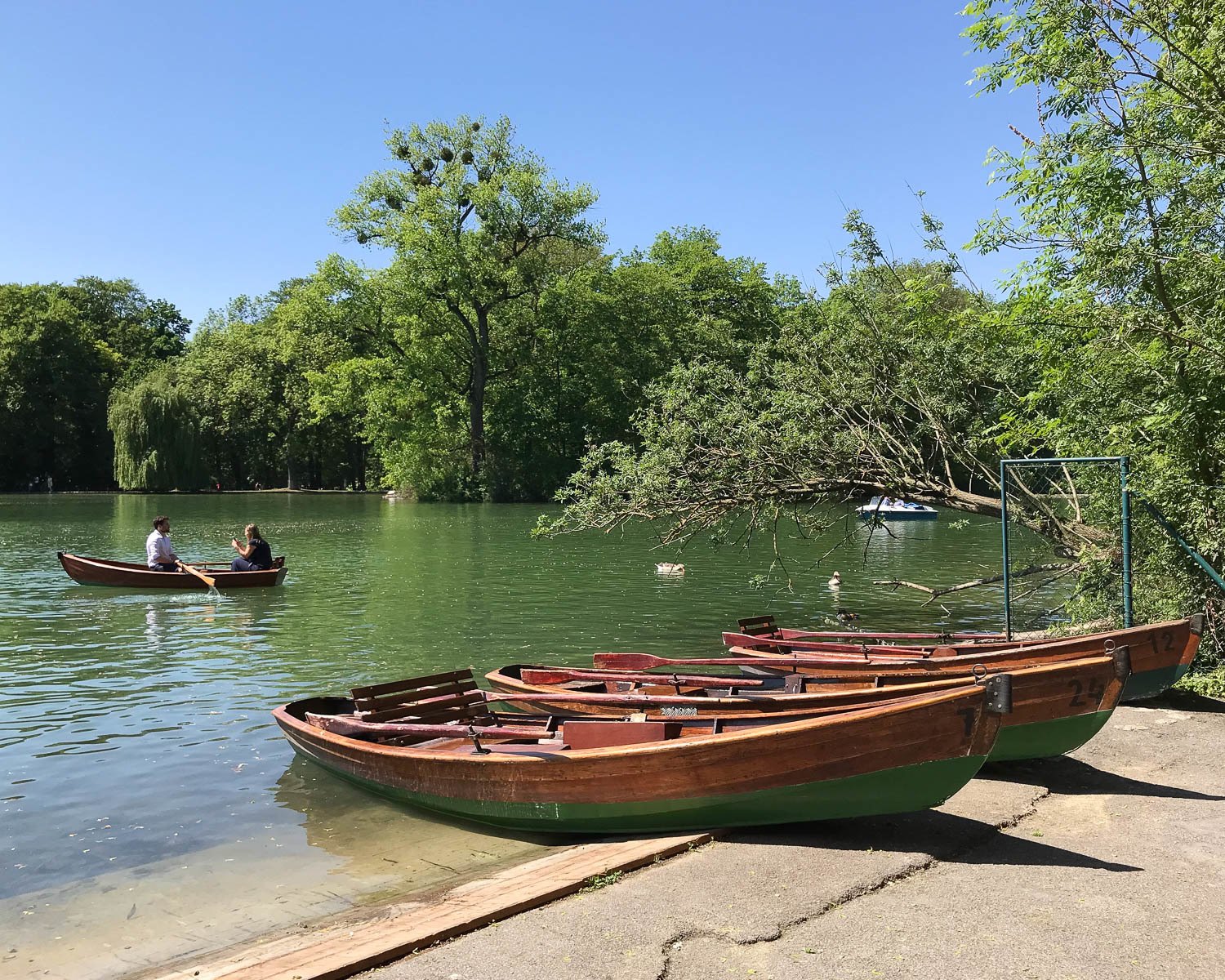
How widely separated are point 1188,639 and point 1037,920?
15.2ft

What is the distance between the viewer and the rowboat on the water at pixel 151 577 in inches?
880

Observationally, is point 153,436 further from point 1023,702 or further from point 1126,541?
point 1023,702

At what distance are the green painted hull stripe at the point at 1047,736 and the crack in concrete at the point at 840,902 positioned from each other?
2.34 feet

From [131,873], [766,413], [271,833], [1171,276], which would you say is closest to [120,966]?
[131,873]

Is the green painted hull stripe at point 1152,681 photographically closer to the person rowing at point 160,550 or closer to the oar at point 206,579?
the oar at point 206,579

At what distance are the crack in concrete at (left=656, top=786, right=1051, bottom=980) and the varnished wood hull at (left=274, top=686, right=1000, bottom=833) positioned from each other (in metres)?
0.36

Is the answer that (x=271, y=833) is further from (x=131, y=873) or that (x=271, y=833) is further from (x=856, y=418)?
(x=856, y=418)

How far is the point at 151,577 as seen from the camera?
22.5m

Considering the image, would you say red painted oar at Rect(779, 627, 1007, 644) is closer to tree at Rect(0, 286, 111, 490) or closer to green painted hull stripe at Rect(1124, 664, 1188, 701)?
green painted hull stripe at Rect(1124, 664, 1188, 701)

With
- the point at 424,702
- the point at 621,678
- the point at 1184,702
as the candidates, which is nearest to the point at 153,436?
the point at 424,702

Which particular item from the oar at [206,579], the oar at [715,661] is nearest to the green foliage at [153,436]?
the oar at [206,579]

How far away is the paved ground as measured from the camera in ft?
14.8

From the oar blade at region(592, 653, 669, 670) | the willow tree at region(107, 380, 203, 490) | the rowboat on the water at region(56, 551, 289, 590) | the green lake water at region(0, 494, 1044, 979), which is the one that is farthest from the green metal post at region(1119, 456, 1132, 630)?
the willow tree at region(107, 380, 203, 490)

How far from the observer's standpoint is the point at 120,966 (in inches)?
221
